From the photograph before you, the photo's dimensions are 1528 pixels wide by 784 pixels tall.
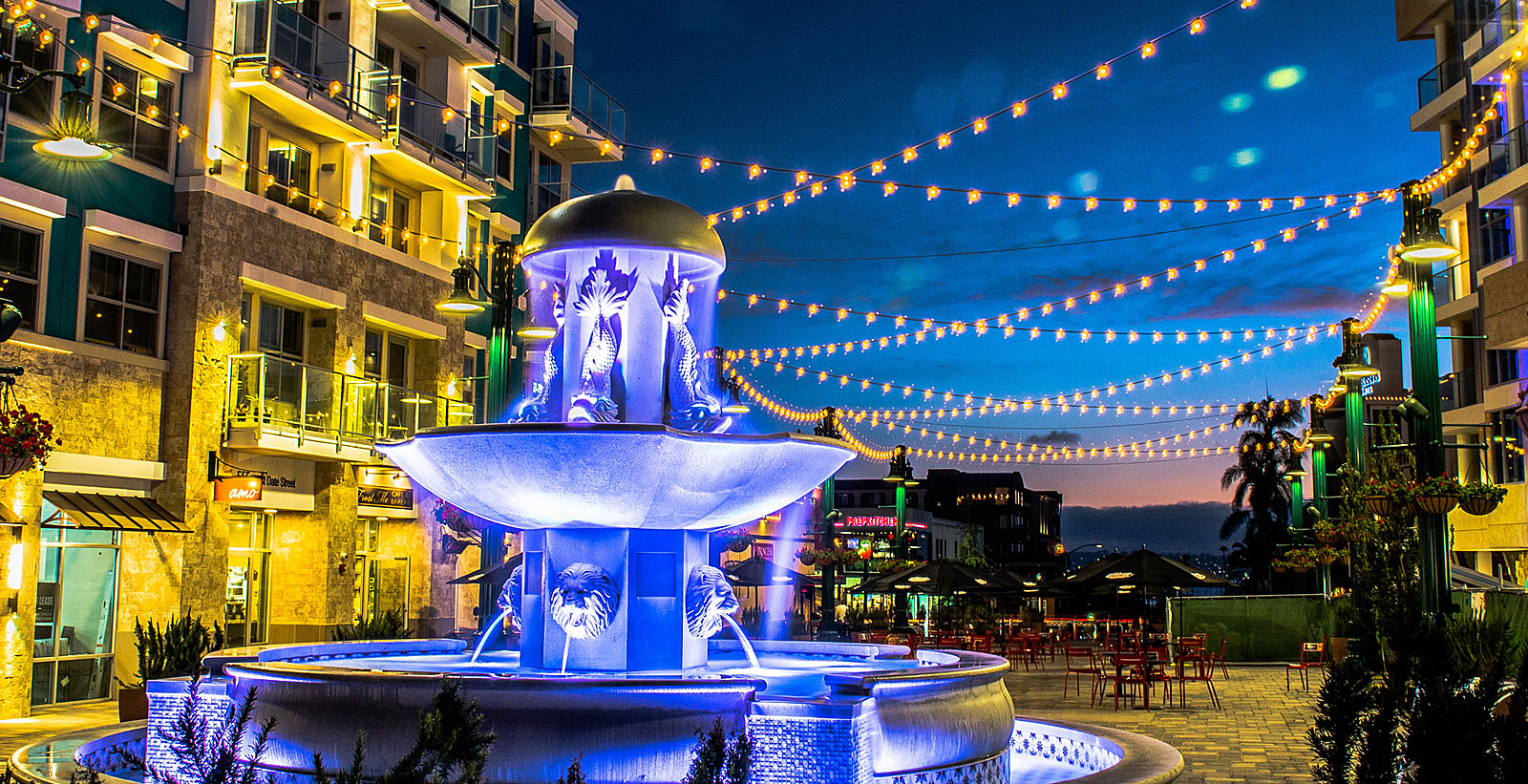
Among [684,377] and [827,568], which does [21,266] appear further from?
[827,568]

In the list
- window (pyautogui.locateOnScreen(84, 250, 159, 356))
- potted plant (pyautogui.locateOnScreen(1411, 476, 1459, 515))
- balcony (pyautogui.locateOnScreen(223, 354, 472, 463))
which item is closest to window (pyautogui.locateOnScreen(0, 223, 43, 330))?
window (pyautogui.locateOnScreen(84, 250, 159, 356))

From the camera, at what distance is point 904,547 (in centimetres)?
4012

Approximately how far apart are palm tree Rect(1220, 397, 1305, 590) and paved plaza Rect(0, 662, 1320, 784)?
39.5 meters

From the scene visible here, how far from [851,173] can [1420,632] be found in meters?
11.8

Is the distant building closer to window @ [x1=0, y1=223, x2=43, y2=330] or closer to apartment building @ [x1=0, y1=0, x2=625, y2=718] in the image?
apartment building @ [x1=0, y1=0, x2=625, y2=718]

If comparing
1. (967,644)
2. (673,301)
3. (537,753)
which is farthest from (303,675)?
(967,644)

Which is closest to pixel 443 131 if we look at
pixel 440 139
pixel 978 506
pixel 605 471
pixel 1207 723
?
pixel 440 139

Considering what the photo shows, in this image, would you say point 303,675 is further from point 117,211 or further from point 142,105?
point 142,105

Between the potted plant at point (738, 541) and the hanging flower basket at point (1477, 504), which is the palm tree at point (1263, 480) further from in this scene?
the hanging flower basket at point (1477, 504)

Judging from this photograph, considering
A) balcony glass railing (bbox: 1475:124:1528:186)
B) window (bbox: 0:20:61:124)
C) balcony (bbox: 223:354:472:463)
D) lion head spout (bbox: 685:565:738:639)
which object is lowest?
lion head spout (bbox: 685:565:738:639)

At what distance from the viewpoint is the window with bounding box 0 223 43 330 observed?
16844 mm

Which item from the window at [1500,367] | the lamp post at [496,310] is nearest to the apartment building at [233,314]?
the lamp post at [496,310]

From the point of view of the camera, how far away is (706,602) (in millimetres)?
9336

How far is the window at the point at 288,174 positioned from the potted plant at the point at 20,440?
30.6 ft
